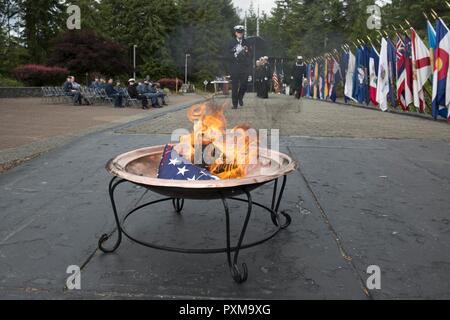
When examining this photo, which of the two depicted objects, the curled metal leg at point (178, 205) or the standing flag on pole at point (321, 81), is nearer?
the curled metal leg at point (178, 205)

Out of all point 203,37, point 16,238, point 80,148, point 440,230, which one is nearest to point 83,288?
point 16,238

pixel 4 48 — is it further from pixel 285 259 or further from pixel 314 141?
pixel 285 259

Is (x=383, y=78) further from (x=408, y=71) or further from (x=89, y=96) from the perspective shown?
(x=89, y=96)

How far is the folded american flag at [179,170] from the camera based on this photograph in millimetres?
2820

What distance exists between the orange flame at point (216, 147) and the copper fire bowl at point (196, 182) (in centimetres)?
15

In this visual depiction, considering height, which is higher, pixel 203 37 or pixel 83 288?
pixel 203 37

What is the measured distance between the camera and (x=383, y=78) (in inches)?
651

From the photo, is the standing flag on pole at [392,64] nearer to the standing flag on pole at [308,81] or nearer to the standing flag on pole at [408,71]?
the standing flag on pole at [408,71]

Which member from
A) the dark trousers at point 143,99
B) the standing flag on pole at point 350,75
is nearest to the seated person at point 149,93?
the dark trousers at point 143,99

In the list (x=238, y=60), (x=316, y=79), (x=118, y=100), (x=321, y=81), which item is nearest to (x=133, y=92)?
(x=118, y=100)

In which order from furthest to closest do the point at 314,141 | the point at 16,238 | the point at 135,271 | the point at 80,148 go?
the point at 314,141
the point at 80,148
the point at 16,238
the point at 135,271

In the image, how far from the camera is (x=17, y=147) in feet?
23.5

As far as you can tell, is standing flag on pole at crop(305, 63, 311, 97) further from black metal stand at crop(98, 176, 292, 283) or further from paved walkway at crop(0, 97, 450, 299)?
black metal stand at crop(98, 176, 292, 283)
